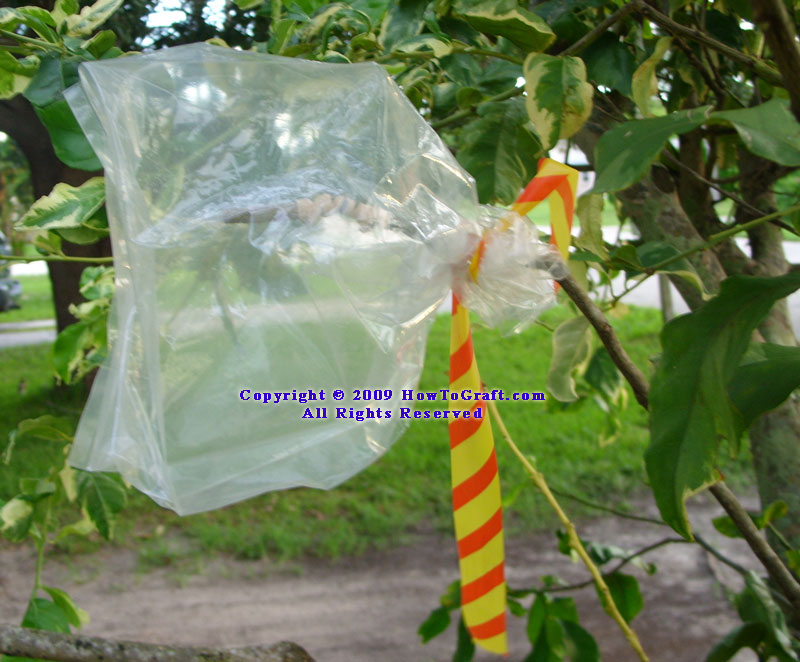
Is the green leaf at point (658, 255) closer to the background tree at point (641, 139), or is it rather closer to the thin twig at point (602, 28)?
the background tree at point (641, 139)

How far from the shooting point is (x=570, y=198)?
66 centimetres

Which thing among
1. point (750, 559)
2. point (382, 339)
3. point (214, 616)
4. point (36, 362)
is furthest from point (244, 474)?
point (36, 362)

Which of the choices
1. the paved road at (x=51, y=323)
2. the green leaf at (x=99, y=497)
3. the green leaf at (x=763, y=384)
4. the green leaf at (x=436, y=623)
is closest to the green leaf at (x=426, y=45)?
the green leaf at (x=763, y=384)

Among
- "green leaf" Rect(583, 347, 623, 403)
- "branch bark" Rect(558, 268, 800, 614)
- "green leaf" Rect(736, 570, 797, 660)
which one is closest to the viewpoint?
"branch bark" Rect(558, 268, 800, 614)

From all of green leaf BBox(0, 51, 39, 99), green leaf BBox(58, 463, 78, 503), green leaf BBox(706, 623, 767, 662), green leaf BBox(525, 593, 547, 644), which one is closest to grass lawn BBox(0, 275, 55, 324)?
green leaf BBox(58, 463, 78, 503)

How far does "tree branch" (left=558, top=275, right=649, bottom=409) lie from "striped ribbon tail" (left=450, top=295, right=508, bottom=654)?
4.7 inches

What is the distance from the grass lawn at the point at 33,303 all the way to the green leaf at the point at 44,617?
17.3 ft

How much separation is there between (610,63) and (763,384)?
0.39 meters

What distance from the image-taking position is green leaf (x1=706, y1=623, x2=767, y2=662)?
A: 3.44 ft

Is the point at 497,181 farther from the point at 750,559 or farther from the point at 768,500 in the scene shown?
the point at 750,559

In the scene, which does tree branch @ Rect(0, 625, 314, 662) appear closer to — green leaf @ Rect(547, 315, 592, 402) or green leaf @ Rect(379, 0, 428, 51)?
green leaf @ Rect(547, 315, 592, 402)

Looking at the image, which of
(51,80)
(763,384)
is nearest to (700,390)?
(763,384)

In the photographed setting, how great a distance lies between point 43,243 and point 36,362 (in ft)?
12.8

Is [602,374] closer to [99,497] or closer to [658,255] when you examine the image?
[658,255]
